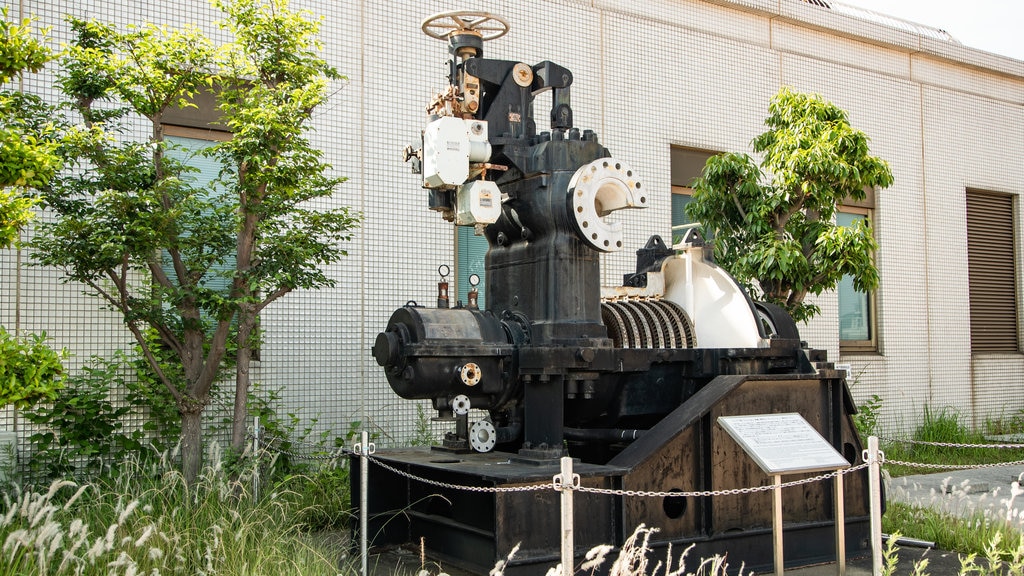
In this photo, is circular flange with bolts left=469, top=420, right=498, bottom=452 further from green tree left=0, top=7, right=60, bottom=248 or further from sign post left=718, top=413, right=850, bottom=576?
green tree left=0, top=7, right=60, bottom=248

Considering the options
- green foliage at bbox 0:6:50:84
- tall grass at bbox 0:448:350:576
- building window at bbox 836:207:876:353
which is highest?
green foliage at bbox 0:6:50:84

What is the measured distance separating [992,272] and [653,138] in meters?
7.15

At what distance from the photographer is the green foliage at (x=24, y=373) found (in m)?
4.80

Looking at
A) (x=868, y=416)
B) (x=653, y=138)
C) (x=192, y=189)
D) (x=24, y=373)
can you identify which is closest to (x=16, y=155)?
(x=24, y=373)

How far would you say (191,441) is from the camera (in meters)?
7.37

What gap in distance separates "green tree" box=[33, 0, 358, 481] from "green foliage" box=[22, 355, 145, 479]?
1273mm

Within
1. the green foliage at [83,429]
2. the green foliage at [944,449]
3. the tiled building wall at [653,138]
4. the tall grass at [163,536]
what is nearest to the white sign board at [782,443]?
the tall grass at [163,536]

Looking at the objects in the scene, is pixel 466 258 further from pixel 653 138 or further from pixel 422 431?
pixel 653 138

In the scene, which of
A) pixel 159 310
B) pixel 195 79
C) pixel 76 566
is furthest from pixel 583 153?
pixel 76 566

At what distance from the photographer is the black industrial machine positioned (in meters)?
6.04

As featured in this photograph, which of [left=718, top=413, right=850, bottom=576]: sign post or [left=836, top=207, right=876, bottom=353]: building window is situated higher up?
[left=836, top=207, right=876, bottom=353]: building window

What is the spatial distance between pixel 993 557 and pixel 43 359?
5086mm

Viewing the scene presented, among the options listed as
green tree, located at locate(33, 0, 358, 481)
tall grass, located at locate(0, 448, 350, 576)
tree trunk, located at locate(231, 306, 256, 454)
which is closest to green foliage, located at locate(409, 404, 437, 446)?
tree trunk, located at locate(231, 306, 256, 454)

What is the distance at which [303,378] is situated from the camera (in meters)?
9.55
